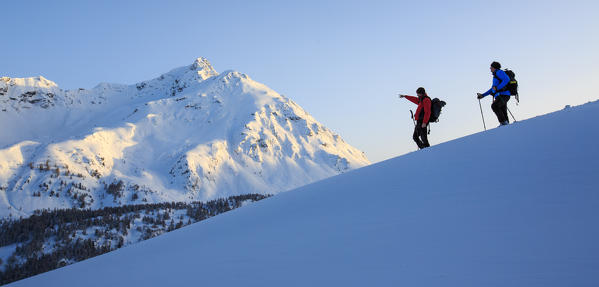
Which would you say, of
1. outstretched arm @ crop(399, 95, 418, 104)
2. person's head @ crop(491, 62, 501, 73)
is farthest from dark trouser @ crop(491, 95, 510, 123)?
outstretched arm @ crop(399, 95, 418, 104)

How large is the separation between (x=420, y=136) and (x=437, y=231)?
7.32m

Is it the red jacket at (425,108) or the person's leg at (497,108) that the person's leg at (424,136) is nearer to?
the red jacket at (425,108)

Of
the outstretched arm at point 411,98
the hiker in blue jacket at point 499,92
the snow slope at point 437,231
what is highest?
the outstretched arm at point 411,98

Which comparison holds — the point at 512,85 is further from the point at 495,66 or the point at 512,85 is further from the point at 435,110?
the point at 435,110

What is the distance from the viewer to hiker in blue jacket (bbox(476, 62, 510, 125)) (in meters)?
8.55

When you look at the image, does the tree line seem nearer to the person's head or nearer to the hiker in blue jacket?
the hiker in blue jacket

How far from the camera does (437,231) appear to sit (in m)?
3.25

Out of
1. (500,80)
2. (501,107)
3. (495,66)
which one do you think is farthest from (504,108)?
(495,66)

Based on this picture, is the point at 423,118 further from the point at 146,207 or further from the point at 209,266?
the point at 146,207

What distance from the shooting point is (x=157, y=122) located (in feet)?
528

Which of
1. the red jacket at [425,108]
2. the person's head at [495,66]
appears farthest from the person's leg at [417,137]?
the person's head at [495,66]

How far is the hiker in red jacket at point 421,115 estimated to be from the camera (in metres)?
9.68

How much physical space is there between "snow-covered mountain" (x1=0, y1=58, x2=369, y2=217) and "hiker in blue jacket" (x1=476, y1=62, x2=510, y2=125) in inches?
5098

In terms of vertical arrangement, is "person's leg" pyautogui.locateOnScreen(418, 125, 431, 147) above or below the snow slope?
above
